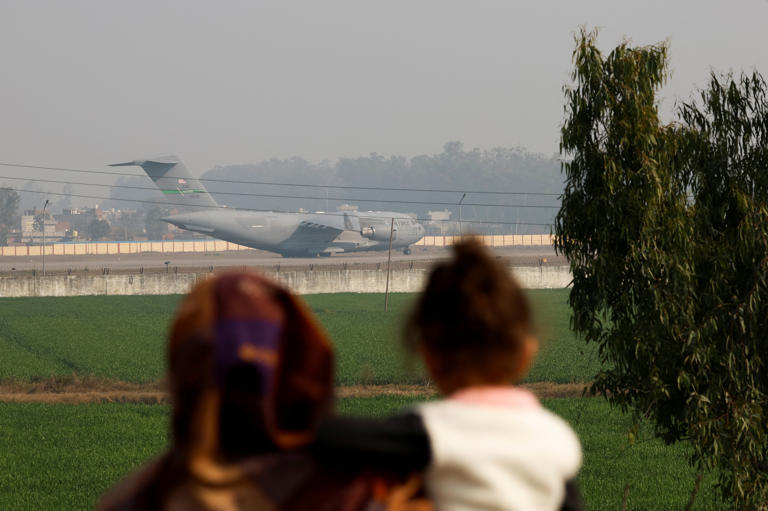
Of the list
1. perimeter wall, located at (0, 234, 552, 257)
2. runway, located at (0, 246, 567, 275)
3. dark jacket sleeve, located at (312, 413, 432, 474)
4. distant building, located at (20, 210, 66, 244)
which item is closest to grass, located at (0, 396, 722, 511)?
dark jacket sleeve, located at (312, 413, 432, 474)

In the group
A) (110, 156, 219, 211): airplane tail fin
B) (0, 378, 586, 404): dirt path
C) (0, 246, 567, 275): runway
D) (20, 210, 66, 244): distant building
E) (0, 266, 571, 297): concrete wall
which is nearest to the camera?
(0, 378, 586, 404): dirt path

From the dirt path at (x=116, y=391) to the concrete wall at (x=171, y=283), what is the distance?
70.6 feet

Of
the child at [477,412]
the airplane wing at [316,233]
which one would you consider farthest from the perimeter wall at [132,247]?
the child at [477,412]

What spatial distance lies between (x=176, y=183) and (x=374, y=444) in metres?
94.0

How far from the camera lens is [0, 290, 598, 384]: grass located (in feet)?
97.4

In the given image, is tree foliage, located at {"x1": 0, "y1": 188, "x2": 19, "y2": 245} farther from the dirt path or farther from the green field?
the dirt path

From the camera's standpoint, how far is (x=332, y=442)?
1668 mm

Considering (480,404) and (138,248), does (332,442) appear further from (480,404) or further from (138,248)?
(138,248)

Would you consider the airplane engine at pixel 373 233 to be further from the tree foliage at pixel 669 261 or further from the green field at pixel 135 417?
the tree foliage at pixel 669 261

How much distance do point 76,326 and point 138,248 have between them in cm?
6681

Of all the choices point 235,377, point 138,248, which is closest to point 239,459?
point 235,377

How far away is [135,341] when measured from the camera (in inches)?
1463

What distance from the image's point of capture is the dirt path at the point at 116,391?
25.5m

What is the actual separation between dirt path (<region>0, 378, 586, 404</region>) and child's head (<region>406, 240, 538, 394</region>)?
23136 millimetres
